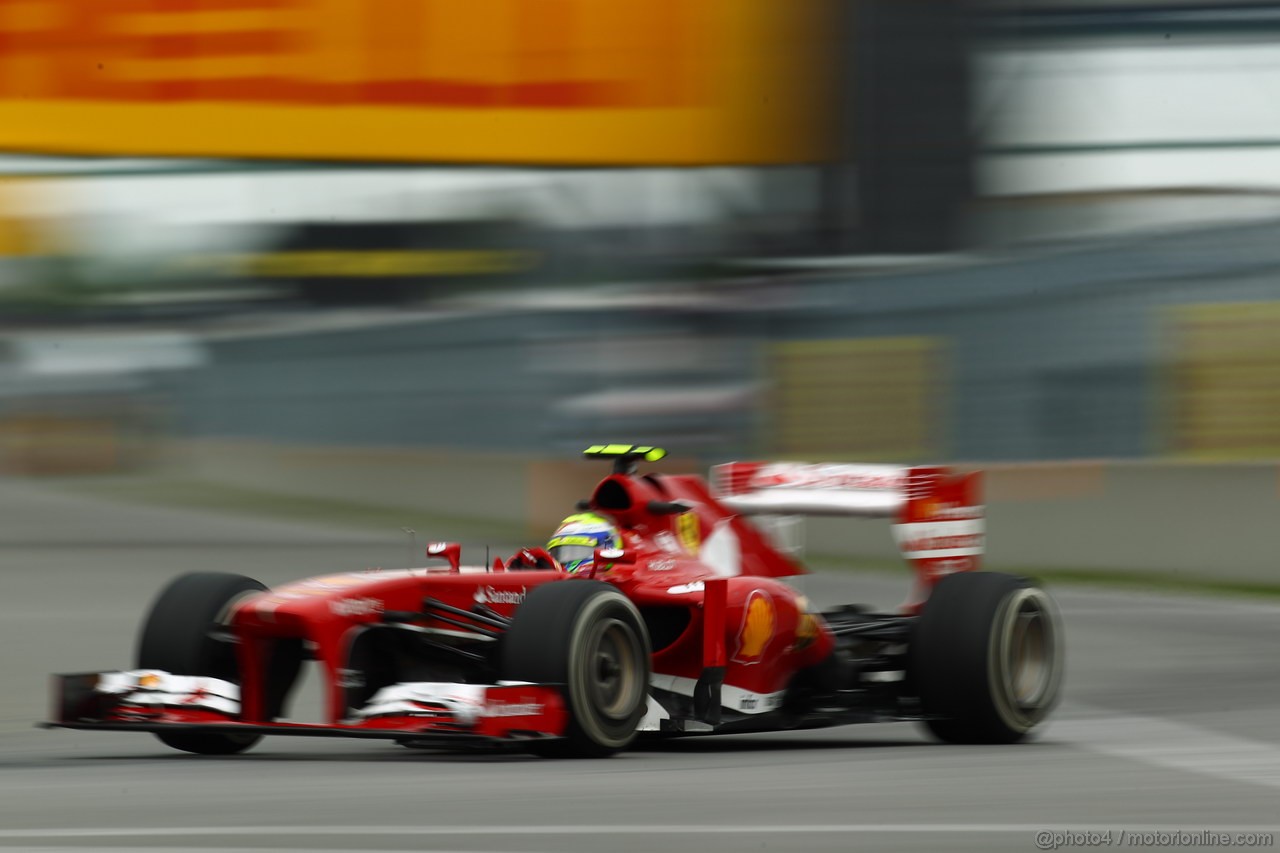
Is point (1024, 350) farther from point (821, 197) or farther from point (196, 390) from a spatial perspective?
point (196, 390)

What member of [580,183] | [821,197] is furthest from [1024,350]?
[580,183]

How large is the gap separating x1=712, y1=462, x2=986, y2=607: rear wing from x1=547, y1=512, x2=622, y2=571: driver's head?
137cm

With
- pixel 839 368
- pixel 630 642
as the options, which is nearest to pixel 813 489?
pixel 630 642

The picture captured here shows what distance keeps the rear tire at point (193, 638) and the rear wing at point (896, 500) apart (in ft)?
9.83

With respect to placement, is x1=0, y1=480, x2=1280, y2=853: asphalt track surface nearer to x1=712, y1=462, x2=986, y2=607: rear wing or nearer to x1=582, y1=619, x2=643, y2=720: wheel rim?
x1=582, y1=619, x2=643, y2=720: wheel rim

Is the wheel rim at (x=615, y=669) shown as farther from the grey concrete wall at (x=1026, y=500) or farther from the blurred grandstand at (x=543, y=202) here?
the blurred grandstand at (x=543, y=202)

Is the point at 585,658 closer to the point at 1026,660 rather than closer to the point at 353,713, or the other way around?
the point at 353,713

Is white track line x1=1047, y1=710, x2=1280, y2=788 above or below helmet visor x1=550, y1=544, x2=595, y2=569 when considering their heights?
below

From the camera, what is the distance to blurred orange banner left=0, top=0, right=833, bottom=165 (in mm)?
20797

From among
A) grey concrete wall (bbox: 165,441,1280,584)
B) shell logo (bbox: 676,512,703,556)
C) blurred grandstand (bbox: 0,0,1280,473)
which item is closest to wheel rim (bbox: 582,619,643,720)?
shell logo (bbox: 676,512,703,556)

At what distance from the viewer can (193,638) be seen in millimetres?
7984

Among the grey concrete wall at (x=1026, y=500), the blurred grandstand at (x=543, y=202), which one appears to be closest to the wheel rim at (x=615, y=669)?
the grey concrete wall at (x=1026, y=500)

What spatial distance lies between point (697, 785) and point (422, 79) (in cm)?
1518

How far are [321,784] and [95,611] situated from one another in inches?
344
